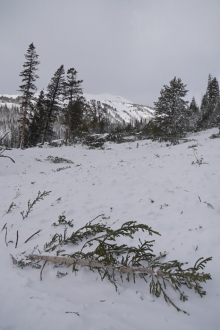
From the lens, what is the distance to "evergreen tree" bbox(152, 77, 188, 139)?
74.1 feet

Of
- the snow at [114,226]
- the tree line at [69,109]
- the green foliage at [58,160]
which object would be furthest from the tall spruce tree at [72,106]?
the snow at [114,226]

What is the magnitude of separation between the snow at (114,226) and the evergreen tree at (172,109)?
49.4 feet

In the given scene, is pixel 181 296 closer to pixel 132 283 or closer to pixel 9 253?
pixel 132 283

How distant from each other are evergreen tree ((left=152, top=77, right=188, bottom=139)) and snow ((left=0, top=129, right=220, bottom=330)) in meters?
15.1

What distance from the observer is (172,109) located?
2316 cm

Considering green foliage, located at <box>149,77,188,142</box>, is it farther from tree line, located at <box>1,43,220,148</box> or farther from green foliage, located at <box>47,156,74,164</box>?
green foliage, located at <box>47,156,74,164</box>

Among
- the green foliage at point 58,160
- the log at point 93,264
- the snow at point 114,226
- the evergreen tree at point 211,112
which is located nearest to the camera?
the snow at point 114,226

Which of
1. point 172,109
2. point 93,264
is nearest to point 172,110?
point 172,109

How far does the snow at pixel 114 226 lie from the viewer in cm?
229

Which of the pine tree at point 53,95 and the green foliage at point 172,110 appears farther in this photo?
the pine tree at point 53,95

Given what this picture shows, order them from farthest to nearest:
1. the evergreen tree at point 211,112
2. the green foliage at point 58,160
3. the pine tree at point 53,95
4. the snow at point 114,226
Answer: the evergreen tree at point 211,112 < the pine tree at point 53,95 < the green foliage at point 58,160 < the snow at point 114,226

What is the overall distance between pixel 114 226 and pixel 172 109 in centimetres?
2235

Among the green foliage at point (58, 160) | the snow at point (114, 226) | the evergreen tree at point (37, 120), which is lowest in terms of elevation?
the snow at point (114, 226)

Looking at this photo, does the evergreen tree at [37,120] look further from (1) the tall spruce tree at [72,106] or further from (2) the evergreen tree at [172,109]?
(2) the evergreen tree at [172,109]
